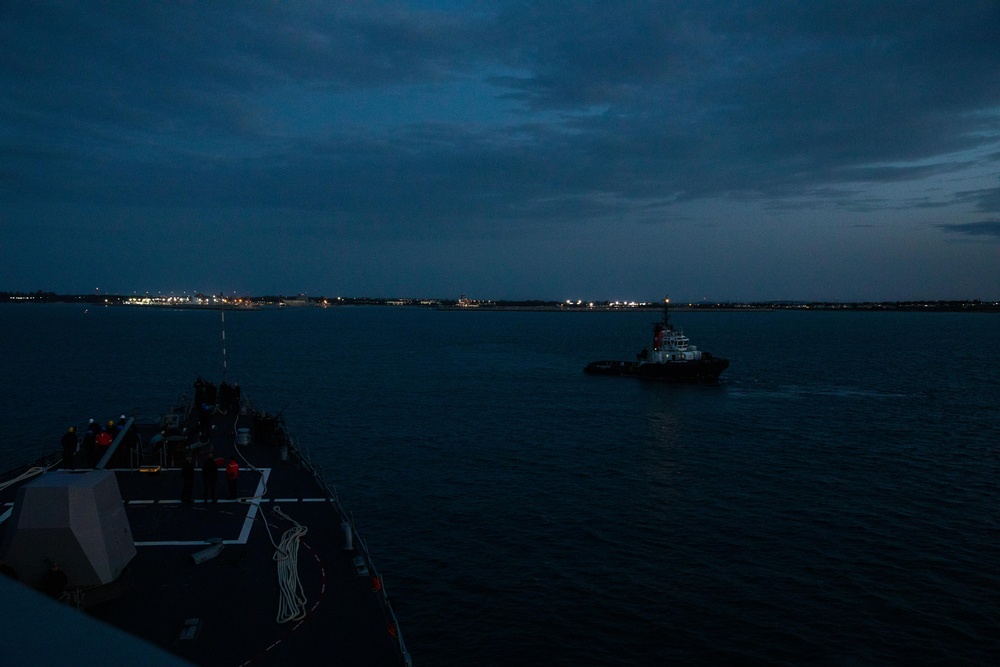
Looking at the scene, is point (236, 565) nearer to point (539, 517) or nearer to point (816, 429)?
point (539, 517)

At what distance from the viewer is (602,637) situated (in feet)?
59.0

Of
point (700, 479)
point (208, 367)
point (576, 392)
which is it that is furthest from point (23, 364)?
point (700, 479)

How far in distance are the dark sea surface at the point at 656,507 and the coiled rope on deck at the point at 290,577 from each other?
16.1 feet

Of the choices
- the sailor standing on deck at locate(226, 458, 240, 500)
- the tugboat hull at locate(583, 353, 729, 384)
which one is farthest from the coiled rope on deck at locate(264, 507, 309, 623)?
the tugboat hull at locate(583, 353, 729, 384)

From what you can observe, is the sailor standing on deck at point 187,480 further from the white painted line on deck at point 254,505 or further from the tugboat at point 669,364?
the tugboat at point 669,364

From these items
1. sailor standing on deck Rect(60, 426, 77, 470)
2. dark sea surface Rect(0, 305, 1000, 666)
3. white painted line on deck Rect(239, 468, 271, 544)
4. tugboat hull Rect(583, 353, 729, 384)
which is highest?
sailor standing on deck Rect(60, 426, 77, 470)

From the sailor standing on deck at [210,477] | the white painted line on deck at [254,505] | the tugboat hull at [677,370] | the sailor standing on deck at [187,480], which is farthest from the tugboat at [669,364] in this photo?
the sailor standing on deck at [187,480]

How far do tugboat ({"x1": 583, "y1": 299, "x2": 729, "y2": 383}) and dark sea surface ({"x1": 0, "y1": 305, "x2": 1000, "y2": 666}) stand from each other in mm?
3410

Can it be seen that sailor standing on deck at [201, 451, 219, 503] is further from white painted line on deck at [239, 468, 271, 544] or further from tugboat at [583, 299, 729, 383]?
tugboat at [583, 299, 729, 383]

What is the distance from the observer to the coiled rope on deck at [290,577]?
11.8 meters

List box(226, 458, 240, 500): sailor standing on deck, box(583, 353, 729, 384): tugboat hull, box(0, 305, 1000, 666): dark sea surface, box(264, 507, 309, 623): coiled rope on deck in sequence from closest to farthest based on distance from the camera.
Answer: box(264, 507, 309, 623): coiled rope on deck, box(226, 458, 240, 500): sailor standing on deck, box(0, 305, 1000, 666): dark sea surface, box(583, 353, 729, 384): tugboat hull

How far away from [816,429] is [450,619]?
34.9 m

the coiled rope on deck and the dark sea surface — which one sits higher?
the coiled rope on deck

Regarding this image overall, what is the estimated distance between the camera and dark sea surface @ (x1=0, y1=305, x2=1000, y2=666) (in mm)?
18266
